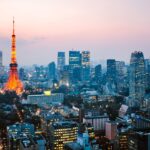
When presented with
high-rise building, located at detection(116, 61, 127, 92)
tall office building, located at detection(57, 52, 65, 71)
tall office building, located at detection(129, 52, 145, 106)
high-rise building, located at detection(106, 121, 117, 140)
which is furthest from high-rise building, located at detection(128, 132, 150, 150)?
tall office building, located at detection(57, 52, 65, 71)

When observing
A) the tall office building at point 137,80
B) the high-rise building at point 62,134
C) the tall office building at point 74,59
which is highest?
the tall office building at point 74,59

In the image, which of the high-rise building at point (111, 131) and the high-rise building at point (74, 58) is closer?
the high-rise building at point (111, 131)

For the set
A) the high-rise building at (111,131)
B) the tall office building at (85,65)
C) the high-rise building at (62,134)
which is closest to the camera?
the high-rise building at (62,134)

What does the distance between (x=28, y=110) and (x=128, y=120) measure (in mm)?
5043

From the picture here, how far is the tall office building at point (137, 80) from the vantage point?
20725mm

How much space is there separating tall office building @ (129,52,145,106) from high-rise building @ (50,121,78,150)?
28.9ft

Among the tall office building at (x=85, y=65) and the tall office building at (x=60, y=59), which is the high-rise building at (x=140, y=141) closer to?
the tall office building at (x=85, y=65)

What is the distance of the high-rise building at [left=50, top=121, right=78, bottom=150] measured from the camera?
10.9 meters

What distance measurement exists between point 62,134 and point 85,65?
26569 millimetres

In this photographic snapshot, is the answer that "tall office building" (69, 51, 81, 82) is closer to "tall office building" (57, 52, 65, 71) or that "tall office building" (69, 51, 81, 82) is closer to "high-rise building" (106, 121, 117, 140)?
"tall office building" (57, 52, 65, 71)

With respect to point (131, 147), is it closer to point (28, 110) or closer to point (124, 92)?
point (28, 110)

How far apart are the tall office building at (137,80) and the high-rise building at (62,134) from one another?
28.9ft

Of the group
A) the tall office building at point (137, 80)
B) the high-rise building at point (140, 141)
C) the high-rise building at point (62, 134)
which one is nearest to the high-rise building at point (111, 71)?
the tall office building at point (137, 80)

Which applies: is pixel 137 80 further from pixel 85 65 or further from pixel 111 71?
pixel 85 65
